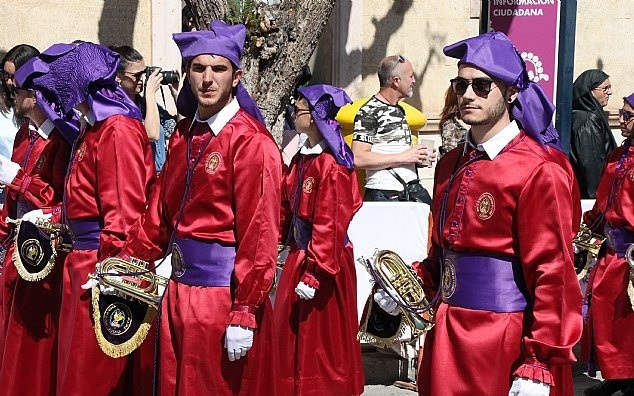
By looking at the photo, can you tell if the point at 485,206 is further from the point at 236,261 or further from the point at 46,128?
the point at 46,128

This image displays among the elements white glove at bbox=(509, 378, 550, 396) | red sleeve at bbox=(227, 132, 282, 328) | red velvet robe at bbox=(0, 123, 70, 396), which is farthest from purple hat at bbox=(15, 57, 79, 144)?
white glove at bbox=(509, 378, 550, 396)

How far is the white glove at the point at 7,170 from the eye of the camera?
248 inches

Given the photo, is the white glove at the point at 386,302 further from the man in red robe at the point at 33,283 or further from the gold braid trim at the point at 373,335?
the man in red robe at the point at 33,283

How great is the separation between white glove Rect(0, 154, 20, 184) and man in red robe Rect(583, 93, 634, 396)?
336cm

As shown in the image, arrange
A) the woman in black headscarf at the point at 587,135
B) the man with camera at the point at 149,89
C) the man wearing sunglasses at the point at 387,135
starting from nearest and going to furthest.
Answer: the man with camera at the point at 149,89 < the man wearing sunglasses at the point at 387,135 < the woman in black headscarf at the point at 587,135

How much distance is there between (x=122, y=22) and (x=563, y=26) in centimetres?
425

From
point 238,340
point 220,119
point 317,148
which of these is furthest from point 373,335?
point 317,148

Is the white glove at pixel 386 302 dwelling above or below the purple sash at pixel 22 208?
below

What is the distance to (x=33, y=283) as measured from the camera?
616cm

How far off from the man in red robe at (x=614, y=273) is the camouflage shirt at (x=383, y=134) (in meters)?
1.60

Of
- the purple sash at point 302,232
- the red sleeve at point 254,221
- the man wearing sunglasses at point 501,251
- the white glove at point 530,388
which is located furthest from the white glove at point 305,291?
the white glove at point 530,388

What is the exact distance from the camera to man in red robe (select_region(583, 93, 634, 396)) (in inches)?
281

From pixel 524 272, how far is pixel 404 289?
559 millimetres

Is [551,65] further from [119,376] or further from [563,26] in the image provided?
[119,376]
